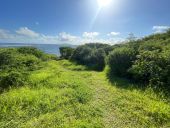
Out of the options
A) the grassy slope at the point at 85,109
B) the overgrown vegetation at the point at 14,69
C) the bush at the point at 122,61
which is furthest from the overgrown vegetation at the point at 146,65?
the overgrown vegetation at the point at 14,69

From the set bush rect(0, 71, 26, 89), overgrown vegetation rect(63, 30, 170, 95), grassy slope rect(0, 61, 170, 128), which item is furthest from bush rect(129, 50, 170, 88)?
bush rect(0, 71, 26, 89)

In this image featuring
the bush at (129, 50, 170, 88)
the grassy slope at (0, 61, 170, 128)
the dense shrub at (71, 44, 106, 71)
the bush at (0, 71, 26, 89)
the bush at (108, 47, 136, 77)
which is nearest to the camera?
the grassy slope at (0, 61, 170, 128)

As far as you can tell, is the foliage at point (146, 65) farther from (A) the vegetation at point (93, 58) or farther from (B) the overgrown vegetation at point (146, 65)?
(A) the vegetation at point (93, 58)

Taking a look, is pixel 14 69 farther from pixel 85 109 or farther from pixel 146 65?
pixel 146 65

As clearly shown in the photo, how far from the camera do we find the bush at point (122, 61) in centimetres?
1191

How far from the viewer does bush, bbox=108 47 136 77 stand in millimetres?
11914

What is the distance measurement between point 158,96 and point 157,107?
125 cm

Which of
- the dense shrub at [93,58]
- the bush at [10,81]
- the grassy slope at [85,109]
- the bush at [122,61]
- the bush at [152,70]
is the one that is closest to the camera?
the grassy slope at [85,109]

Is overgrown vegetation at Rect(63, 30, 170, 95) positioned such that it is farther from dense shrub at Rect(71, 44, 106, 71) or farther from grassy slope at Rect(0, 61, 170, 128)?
dense shrub at Rect(71, 44, 106, 71)

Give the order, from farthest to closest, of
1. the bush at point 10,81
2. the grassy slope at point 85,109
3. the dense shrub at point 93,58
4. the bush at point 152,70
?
1. the dense shrub at point 93,58
2. the bush at point 10,81
3. the bush at point 152,70
4. the grassy slope at point 85,109

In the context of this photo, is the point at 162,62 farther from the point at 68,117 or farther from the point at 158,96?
the point at 68,117

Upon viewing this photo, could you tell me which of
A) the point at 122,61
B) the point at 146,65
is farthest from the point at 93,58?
the point at 146,65

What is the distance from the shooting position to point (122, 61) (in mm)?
12180

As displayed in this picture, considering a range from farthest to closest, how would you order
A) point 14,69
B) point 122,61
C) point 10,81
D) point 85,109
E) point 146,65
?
point 14,69, point 122,61, point 10,81, point 146,65, point 85,109
